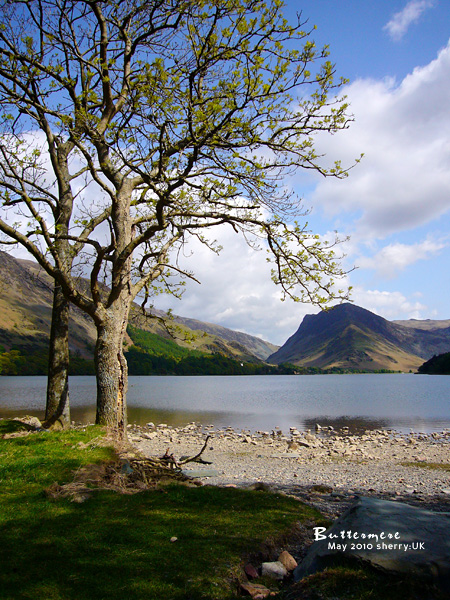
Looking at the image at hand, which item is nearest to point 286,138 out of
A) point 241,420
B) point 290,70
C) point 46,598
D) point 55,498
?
point 290,70

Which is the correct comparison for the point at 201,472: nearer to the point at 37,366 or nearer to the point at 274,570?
the point at 274,570

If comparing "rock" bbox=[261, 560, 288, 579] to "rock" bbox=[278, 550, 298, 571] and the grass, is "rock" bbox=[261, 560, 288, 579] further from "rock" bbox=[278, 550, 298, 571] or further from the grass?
the grass

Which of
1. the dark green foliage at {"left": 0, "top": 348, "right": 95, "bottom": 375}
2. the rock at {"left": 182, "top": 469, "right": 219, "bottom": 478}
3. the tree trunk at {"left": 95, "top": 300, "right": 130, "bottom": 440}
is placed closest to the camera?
the tree trunk at {"left": 95, "top": 300, "right": 130, "bottom": 440}

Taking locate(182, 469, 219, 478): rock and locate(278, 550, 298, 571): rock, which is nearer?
locate(278, 550, 298, 571): rock

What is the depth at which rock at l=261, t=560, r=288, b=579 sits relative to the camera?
5145 mm

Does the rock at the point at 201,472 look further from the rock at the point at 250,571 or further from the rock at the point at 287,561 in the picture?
the rock at the point at 250,571

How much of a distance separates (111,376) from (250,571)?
26.0ft

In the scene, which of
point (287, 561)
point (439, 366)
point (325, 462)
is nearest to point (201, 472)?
point (325, 462)

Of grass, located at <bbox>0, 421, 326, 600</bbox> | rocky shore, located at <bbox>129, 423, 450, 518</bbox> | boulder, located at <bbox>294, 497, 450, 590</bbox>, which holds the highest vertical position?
boulder, located at <bbox>294, 497, 450, 590</bbox>

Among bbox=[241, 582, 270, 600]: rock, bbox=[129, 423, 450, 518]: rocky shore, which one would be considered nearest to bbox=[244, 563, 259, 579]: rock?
bbox=[241, 582, 270, 600]: rock

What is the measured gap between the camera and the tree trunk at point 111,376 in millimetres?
11898

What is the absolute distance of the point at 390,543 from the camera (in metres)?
4.53

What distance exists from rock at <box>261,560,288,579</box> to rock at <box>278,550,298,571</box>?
0.36 ft

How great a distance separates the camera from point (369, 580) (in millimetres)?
4148
